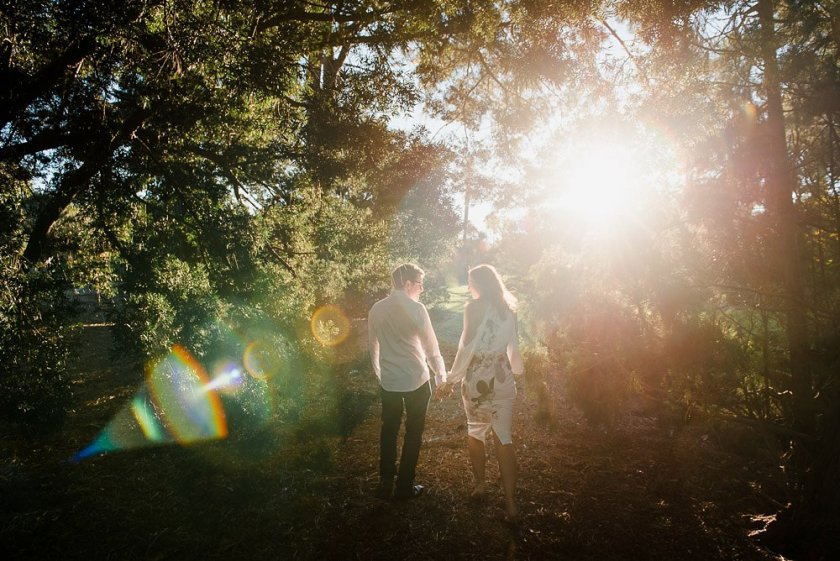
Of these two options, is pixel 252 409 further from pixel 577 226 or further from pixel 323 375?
pixel 577 226

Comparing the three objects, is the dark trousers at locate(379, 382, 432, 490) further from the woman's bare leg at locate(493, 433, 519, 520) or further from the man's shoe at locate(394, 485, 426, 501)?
the woman's bare leg at locate(493, 433, 519, 520)

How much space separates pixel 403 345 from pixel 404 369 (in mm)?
216

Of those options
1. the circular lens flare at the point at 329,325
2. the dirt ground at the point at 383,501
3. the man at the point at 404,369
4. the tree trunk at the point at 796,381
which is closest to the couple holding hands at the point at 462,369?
the man at the point at 404,369

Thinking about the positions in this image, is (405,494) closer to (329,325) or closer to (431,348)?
(431,348)

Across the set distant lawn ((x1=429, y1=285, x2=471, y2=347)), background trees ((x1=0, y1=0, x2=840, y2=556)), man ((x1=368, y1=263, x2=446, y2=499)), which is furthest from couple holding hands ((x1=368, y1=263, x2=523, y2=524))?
distant lawn ((x1=429, y1=285, x2=471, y2=347))

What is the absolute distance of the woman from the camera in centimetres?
357

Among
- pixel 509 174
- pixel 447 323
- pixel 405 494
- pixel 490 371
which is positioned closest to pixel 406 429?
pixel 405 494

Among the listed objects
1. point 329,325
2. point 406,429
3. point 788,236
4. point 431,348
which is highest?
point 788,236

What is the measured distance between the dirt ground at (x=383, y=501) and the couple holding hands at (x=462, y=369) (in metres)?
0.41

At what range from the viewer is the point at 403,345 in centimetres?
384

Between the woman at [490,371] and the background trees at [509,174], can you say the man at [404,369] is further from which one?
the background trees at [509,174]

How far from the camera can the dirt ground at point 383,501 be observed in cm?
324

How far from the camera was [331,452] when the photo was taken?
210 inches

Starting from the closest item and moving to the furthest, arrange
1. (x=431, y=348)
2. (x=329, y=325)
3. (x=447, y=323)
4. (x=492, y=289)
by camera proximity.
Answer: (x=492, y=289)
(x=431, y=348)
(x=329, y=325)
(x=447, y=323)
